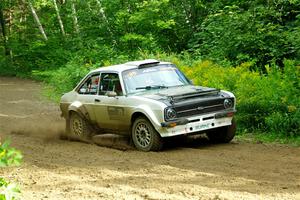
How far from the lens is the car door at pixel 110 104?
36.6 ft

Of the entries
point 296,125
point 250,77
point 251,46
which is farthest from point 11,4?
point 296,125

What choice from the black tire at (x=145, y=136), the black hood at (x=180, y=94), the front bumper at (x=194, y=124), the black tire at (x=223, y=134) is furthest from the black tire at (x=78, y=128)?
the black tire at (x=223, y=134)

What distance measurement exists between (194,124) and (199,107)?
13.8 inches

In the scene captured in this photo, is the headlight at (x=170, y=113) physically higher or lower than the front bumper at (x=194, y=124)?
higher

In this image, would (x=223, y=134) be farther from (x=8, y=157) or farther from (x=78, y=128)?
(x=8, y=157)

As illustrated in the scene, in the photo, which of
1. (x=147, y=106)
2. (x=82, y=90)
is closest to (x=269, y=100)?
(x=147, y=106)

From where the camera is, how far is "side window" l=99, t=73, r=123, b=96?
1147 centimetres

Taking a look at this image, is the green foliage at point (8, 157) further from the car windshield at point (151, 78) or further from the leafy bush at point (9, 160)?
the car windshield at point (151, 78)

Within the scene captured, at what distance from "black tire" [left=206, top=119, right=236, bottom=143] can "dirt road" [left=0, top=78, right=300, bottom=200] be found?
0.21 meters

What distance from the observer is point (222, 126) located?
35.4ft

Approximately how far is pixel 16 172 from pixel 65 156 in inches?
67.4

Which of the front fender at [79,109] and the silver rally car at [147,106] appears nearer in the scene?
the silver rally car at [147,106]

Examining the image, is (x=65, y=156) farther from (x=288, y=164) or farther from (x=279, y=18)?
(x=279, y=18)

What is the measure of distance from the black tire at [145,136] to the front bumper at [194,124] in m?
0.19
